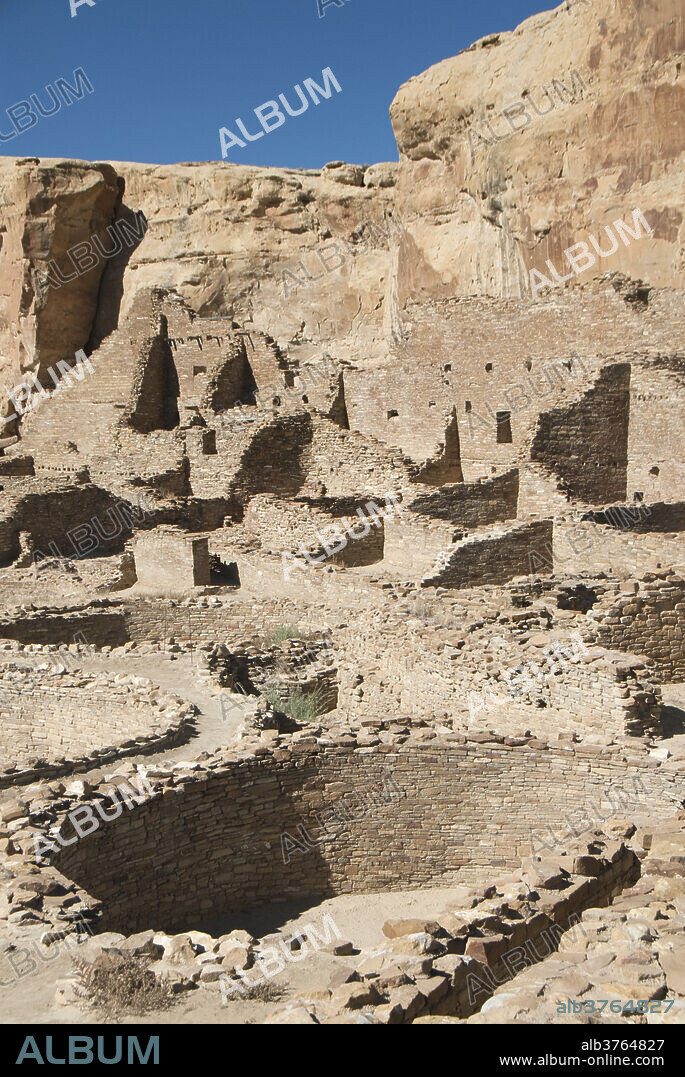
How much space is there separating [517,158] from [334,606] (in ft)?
36.9

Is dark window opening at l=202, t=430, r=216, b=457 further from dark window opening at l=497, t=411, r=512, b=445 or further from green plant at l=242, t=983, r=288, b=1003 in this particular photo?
green plant at l=242, t=983, r=288, b=1003

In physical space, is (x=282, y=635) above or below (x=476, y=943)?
above

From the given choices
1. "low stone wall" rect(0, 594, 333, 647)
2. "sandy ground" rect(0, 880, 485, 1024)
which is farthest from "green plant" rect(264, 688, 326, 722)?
"sandy ground" rect(0, 880, 485, 1024)

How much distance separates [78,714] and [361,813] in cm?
410

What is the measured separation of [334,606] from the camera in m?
13.6

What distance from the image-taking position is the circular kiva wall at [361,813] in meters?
7.06

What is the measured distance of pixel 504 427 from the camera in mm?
18812

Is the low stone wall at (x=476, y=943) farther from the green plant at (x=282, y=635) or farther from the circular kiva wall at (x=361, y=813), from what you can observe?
the green plant at (x=282, y=635)

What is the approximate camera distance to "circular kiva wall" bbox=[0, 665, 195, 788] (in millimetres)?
9773

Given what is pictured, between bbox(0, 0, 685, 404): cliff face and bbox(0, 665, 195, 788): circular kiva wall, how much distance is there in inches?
499

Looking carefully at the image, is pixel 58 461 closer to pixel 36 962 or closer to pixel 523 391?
pixel 523 391

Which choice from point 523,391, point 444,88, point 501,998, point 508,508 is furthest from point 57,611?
point 444,88

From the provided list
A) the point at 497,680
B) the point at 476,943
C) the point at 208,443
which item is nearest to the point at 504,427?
the point at 208,443

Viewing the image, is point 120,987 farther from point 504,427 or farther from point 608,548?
point 504,427
